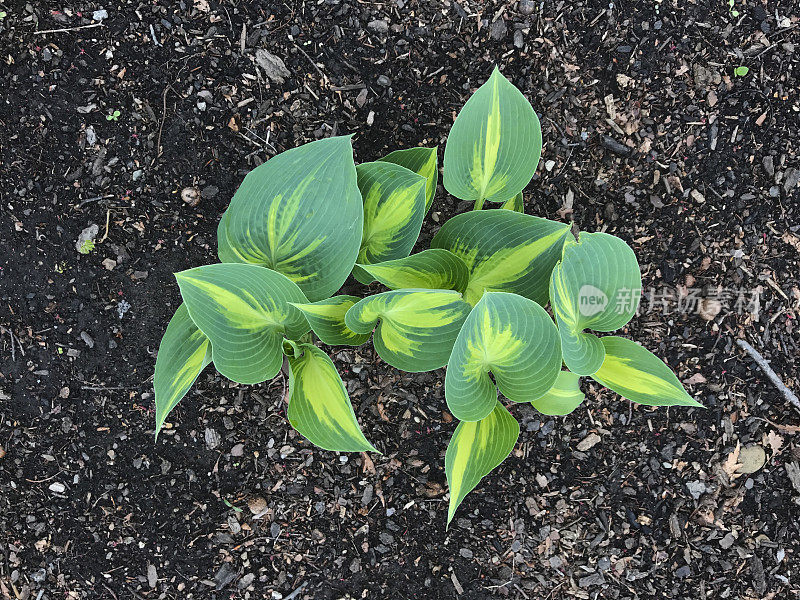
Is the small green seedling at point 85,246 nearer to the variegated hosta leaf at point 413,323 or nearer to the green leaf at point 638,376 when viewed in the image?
the variegated hosta leaf at point 413,323

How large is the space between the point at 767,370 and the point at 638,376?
0.59 meters

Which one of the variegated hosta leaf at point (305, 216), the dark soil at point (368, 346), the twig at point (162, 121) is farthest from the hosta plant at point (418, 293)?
the twig at point (162, 121)

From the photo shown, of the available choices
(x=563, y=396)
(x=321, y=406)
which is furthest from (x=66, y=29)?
(x=563, y=396)

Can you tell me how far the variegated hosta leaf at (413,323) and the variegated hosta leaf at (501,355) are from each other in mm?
71

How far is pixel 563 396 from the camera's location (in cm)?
129

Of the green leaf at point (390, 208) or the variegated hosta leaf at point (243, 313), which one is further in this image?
the green leaf at point (390, 208)

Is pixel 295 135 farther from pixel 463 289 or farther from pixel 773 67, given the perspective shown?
pixel 773 67

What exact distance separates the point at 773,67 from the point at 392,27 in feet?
3.35

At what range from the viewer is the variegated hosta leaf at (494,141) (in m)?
1.17

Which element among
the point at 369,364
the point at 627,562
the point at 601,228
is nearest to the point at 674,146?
the point at 601,228

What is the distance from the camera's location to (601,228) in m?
1.53

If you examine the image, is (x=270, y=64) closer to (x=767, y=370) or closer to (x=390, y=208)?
(x=390, y=208)

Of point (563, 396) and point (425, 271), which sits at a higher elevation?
point (425, 271)

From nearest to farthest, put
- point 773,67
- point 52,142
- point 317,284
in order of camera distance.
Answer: point 317,284 → point 52,142 → point 773,67
